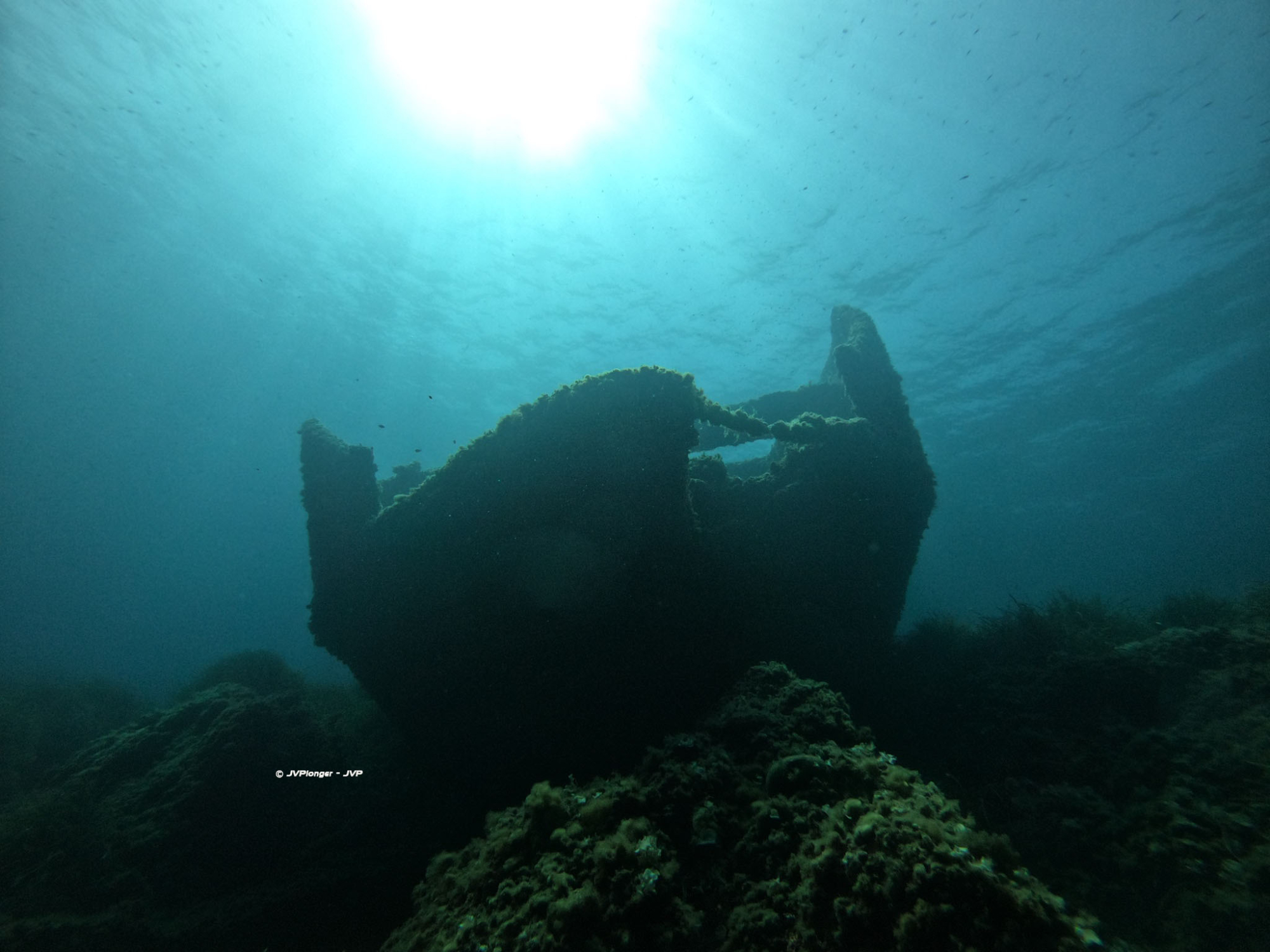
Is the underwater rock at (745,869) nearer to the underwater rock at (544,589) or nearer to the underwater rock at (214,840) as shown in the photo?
the underwater rock at (544,589)

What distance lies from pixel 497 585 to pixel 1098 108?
69.7ft

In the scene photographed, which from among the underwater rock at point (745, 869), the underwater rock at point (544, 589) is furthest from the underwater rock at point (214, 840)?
the underwater rock at point (745, 869)

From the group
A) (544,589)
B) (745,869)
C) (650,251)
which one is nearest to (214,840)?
(544,589)

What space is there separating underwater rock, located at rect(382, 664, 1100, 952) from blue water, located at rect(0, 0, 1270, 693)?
17228 millimetres

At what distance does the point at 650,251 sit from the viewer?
868 inches

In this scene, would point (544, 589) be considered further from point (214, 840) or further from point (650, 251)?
point (650, 251)

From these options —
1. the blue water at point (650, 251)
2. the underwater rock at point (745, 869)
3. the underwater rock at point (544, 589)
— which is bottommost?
the underwater rock at point (745, 869)

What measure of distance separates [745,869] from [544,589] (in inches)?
180

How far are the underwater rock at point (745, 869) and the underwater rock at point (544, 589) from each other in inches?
118

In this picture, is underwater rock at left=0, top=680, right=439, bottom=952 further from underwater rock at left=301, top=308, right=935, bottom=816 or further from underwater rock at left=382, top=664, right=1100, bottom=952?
underwater rock at left=382, top=664, right=1100, bottom=952

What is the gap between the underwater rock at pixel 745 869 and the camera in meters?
2.42

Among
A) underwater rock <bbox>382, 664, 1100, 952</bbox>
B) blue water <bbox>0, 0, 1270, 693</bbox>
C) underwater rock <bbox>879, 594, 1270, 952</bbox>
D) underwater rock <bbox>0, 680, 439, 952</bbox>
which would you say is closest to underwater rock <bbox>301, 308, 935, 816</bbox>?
underwater rock <bbox>0, 680, 439, 952</bbox>

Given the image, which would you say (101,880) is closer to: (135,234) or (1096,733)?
(1096,733)

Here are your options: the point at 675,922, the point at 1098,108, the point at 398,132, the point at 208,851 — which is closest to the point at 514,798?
the point at 208,851
